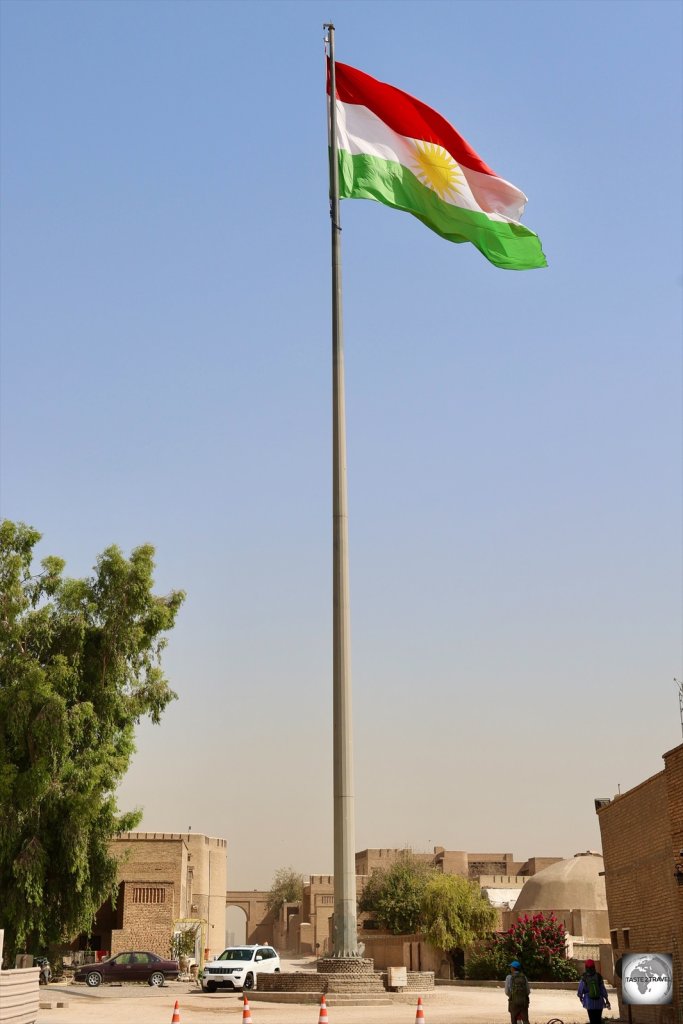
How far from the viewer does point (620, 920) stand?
2638 centimetres

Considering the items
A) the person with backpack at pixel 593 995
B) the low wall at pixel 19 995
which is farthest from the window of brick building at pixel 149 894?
the person with backpack at pixel 593 995

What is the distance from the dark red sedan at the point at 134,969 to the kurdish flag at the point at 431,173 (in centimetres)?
3039

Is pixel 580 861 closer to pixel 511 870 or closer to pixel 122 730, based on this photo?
pixel 511 870

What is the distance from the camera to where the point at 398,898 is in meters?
69.1

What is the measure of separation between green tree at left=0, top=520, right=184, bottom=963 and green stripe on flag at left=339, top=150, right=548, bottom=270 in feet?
60.1

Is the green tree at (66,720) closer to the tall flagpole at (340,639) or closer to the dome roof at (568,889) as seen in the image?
the tall flagpole at (340,639)

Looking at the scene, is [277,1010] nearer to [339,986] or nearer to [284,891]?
[339,986]

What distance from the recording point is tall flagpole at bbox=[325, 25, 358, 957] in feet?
64.7

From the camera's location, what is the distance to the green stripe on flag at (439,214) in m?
22.5

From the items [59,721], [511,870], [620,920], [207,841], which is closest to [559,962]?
[620,920]

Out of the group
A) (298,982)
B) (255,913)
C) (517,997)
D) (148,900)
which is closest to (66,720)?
(298,982)

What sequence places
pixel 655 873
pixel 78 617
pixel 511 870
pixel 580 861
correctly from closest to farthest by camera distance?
pixel 655 873 → pixel 78 617 → pixel 580 861 → pixel 511 870

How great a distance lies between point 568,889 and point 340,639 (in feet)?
156

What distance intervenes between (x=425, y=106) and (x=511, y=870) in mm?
79870
